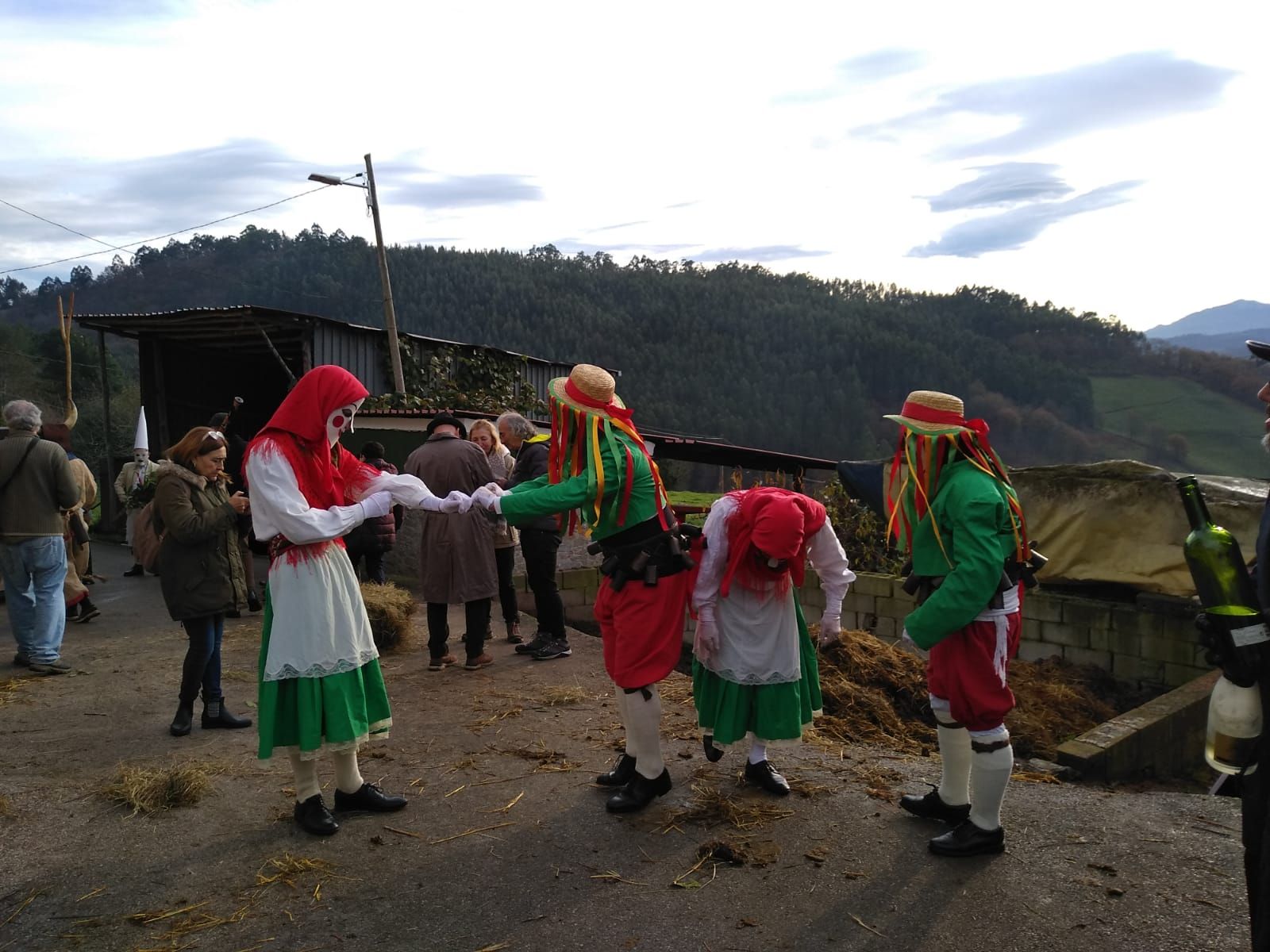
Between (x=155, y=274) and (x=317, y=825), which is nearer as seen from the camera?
(x=317, y=825)

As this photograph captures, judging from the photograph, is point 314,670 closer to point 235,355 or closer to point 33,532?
point 33,532

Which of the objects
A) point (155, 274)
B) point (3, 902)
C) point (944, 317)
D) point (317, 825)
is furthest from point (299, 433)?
point (155, 274)

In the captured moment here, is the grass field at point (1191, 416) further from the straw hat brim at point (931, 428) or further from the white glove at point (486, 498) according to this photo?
the white glove at point (486, 498)

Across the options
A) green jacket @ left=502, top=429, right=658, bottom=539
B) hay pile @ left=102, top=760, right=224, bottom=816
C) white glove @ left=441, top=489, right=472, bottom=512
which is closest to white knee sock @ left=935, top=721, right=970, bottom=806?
green jacket @ left=502, top=429, right=658, bottom=539

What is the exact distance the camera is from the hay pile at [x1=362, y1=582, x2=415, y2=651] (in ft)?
25.8

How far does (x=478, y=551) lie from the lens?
7328mm

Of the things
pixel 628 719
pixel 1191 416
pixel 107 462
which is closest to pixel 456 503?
pixel 628 719

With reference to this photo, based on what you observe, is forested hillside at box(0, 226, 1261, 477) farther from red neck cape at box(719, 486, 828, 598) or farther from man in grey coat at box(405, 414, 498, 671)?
red neck cape at box(719, 486, 828, 598)

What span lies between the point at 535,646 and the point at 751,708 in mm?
3449

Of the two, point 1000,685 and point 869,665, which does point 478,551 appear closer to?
point 869,665

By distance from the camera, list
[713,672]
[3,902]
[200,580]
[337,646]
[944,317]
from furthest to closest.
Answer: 1. [944,317]
2. [200,580]
3. [713,672]
4. [337,646]
5. [3,902]

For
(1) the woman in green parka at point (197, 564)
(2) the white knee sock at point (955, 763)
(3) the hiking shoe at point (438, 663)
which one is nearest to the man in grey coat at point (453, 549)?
(3) the hiking shoe at point (438, 663)

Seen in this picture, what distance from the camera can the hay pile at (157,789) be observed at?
4.41 meters

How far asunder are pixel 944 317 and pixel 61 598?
188ft
